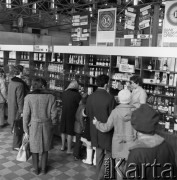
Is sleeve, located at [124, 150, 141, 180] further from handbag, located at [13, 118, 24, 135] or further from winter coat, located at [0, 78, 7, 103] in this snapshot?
winter coat, located at [0, 78, 7, 103]

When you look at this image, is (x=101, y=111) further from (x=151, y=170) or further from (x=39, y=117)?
(x=151, y=170)

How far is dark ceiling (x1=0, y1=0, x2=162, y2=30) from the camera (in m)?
12.1

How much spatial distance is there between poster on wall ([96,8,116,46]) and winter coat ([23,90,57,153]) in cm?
333

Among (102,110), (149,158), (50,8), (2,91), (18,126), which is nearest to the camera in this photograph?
(149,158)

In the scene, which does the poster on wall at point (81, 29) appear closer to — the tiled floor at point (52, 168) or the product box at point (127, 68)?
the product box at point (127, 68)

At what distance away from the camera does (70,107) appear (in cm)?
468

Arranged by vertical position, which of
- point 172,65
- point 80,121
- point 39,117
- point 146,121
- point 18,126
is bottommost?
point 18,126

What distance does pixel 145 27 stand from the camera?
23.0 feet

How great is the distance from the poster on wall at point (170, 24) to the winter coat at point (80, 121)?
2.48 m

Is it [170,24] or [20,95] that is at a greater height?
[170,24]

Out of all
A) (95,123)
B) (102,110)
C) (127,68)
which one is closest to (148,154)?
(95,123)

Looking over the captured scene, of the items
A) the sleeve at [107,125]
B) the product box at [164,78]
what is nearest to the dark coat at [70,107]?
the sleeve at [107,125]

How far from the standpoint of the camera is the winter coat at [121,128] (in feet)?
10.5

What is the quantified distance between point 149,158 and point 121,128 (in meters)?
1.56
